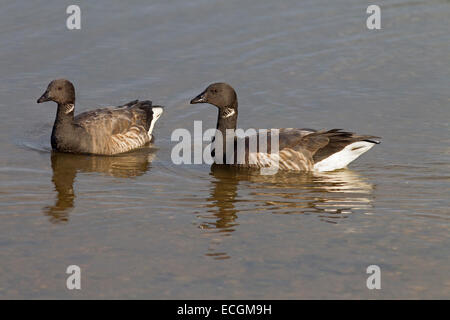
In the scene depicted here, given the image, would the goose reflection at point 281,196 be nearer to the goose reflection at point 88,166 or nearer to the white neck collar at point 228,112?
the white neck collar at point 228,112

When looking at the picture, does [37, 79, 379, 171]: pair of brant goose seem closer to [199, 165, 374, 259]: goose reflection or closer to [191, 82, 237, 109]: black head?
[191, 82, 237, 109]: black head

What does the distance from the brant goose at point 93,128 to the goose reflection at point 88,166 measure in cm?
17

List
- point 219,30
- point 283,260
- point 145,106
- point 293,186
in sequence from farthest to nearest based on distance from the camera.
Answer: point 219,30
point 145,106
point 293,186
point 283,260

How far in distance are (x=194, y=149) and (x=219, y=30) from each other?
5742 millimetres

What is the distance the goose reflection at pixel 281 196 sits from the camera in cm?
1080

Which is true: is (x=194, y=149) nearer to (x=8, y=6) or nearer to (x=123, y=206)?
(x=123, y=206)

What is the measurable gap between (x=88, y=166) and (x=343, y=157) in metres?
4.13

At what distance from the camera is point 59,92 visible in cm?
1388

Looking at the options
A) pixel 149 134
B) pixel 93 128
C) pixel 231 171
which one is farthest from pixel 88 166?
pixel 231 171

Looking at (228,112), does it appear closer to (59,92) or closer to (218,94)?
(218,94)

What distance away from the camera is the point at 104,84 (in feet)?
55.1

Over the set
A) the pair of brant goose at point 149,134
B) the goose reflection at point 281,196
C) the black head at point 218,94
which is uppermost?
the black head at point 218,94

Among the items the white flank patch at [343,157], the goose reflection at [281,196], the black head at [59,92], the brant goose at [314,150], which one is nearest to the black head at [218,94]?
the brant goose at [314,150]
